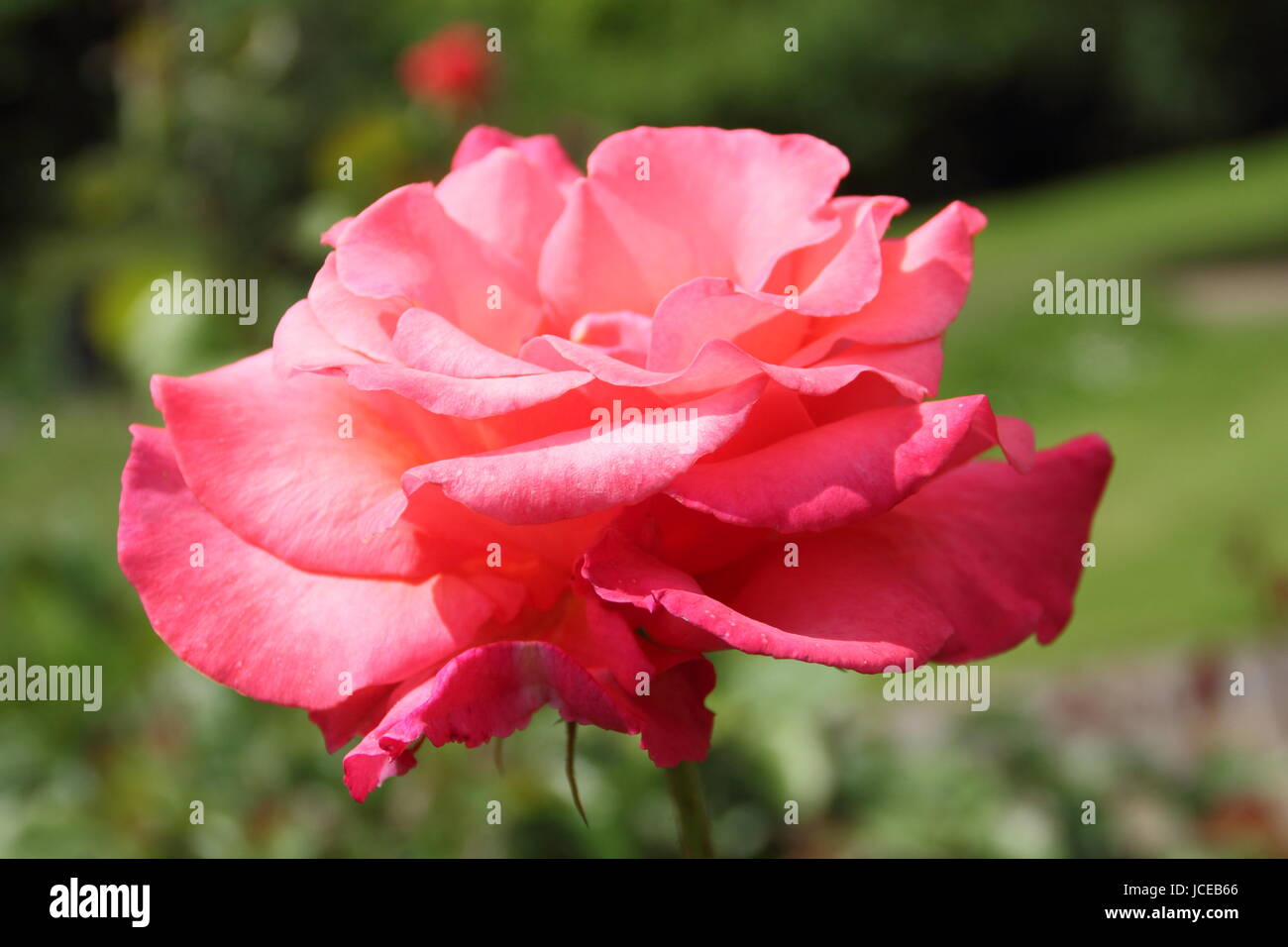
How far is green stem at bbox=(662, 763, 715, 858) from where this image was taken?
583 mm

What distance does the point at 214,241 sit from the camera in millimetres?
2049

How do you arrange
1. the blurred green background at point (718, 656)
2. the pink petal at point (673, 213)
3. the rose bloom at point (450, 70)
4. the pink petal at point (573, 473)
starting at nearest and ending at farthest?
the pink petal at point (573, 473)
the pink petal at point (673, 213)
the blurred green background at point (718, 656)
the rose bloom at point (450, 70)

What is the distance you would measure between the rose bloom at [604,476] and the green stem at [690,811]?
0.14ft

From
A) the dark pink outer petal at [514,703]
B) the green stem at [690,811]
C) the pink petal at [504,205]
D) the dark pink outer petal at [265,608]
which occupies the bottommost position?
the green stem at [690,811]

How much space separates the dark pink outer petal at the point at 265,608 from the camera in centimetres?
54

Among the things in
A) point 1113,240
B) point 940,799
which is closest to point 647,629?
point 940,799

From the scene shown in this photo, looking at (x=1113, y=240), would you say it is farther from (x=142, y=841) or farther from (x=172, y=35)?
(x=142, y=841)

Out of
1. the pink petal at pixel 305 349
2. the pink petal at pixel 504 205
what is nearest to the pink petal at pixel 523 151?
the pink petal at pixel 504 205

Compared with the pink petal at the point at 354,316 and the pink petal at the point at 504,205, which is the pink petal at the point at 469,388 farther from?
the pink petal at the point at 504,205

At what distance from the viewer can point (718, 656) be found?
1.46 metres

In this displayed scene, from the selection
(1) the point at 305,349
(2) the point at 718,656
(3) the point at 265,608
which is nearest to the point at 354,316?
(1) the point at 305,349

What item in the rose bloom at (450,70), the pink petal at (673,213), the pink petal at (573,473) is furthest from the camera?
the rose bloom at (450,70)

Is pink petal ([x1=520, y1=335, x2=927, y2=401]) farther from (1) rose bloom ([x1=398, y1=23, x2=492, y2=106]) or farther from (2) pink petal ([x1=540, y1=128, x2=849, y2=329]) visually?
(1) rose bloom ([x1=398, y1=23, x2=492, y2=106])

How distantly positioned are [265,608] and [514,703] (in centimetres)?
12
